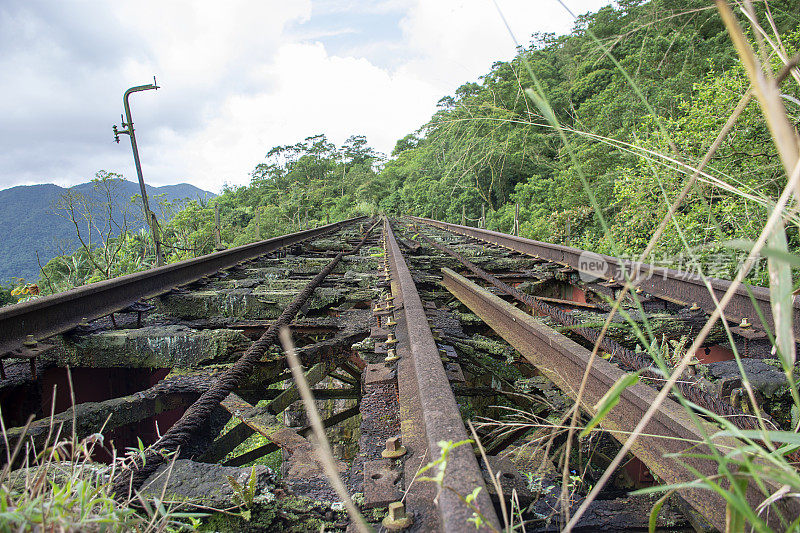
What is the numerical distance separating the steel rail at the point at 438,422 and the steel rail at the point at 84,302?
178 centimetres

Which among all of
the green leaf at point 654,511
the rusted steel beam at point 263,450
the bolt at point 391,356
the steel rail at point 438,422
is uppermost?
the green leaf at point 654,511

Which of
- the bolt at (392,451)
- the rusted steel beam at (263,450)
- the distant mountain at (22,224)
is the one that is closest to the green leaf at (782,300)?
the bolt at (392,451)

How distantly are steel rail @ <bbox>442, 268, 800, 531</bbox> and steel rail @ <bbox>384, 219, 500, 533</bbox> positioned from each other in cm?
28

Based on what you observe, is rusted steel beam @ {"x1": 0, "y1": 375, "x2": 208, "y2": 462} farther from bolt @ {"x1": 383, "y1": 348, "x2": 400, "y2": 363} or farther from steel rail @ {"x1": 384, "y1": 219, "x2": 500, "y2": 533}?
steel rail @ {"x1": 384, "y1": 219, "x2": 500, "y2": 533}

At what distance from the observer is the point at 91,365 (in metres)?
2.26

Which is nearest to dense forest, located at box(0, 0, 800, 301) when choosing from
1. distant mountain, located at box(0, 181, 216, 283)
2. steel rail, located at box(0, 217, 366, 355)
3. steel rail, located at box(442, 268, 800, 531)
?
steel rail, located at box(442, 268, 800, 531)

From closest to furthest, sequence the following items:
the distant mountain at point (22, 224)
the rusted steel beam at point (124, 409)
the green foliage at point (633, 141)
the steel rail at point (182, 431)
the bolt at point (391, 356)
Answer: the steel rail at point (182, 431) < the rusted steel beam at point (124, 409) < the bolt at point (391, 356) < the green foliage at point (633, 141) < the distant mountain at point (22, 224)

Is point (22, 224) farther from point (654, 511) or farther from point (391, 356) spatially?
point (654, 511)

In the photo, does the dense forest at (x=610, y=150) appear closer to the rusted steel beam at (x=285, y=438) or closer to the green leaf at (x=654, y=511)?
the green leaf at (x=654, y=511)

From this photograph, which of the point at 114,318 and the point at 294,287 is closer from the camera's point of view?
the point at 114,318

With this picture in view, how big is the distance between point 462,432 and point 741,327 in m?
2.03

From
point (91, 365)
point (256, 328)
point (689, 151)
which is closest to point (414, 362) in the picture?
point (256, 328)

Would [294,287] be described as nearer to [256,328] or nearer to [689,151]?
[256,328]

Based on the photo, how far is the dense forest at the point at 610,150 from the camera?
1972mm
